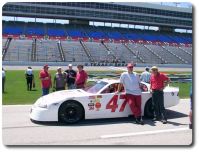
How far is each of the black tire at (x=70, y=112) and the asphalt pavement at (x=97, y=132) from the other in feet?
0.58

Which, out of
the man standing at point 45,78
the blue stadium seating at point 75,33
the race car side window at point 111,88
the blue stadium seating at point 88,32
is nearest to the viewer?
the race car side window at point 111,88

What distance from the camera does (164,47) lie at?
57938 mm

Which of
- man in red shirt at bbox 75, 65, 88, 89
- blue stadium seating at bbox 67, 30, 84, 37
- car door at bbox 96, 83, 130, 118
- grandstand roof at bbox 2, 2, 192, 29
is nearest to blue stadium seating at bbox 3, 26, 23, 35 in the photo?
grandstand roof at bbox 2, 2, 192, 29

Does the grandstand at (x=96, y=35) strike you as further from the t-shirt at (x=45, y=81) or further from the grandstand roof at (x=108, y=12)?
the t-shirt at (x=45, y=81)

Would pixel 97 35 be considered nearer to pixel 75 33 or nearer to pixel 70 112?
pixel 75 33

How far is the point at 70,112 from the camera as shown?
Answer: 875cm

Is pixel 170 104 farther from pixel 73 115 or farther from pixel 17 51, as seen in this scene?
pixel 17 51

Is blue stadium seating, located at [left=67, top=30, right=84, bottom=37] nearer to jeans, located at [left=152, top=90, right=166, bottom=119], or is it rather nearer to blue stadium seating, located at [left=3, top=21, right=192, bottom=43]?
blue stadium seating, located at [left=3, top=21, right=192, bottom=43]

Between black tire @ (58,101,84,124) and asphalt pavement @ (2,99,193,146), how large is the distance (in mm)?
176

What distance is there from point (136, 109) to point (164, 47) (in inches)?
1984

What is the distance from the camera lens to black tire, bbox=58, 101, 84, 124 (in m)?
8.66

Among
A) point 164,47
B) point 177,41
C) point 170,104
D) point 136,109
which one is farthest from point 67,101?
point 177,41

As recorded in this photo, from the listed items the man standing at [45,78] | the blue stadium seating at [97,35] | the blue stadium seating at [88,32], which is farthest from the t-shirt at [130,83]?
the blue stadium seating at [97,35]

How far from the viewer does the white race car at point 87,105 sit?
8.62 m
